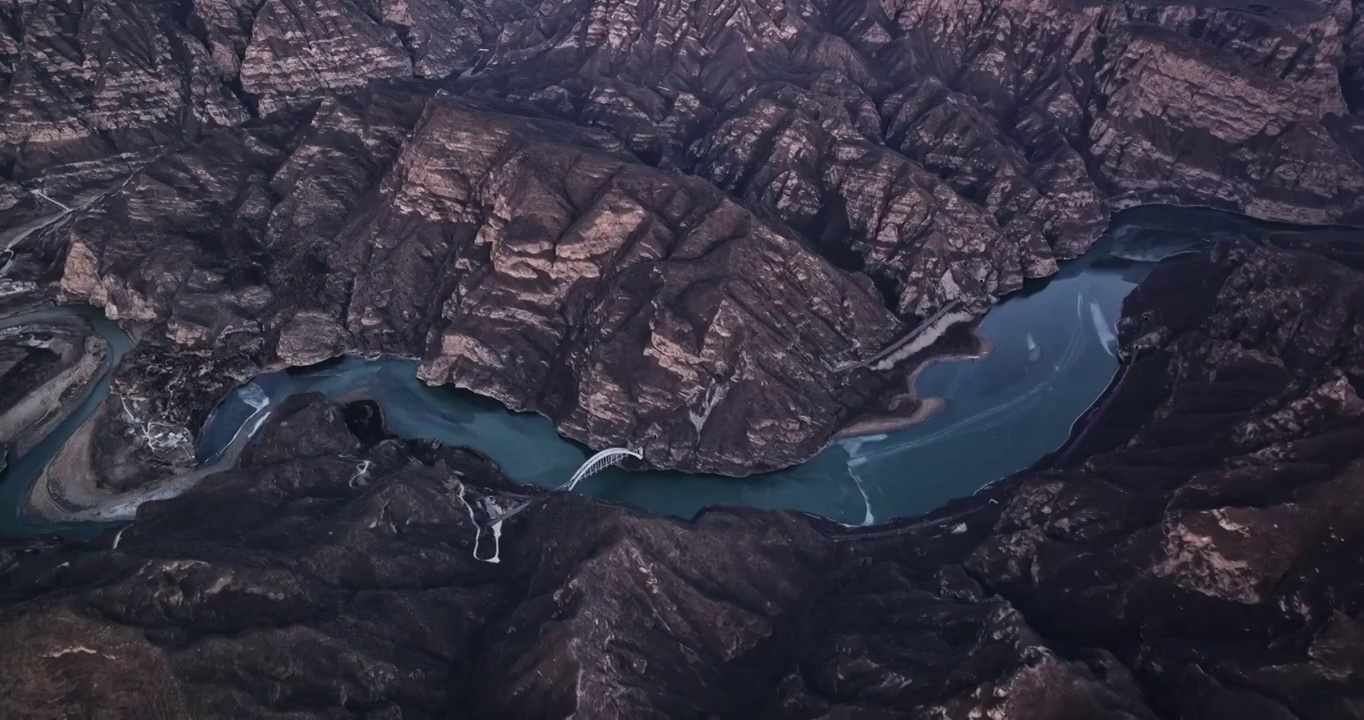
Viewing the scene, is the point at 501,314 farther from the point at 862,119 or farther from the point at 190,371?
the point at 862,119

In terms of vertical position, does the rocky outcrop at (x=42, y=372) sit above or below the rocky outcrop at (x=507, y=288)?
below

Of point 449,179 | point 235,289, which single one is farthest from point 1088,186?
point 235,289

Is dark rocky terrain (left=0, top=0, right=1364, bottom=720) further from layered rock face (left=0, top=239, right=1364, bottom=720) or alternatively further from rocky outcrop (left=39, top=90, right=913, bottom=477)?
rocky outcrop (left=39, top=90, right=913, bottom=477)

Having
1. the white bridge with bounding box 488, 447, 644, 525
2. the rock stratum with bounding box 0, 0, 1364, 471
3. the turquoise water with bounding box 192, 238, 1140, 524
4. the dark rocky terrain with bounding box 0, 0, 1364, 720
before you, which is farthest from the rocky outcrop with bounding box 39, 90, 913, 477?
the turquoise water with bounding box 192, 238, 1140, 524

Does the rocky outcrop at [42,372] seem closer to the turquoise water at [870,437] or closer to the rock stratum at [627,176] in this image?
the rock stratum at [627,176]

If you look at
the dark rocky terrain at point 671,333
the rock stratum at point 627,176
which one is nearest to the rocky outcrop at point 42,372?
A: the dark rocky terrain at point 671,333

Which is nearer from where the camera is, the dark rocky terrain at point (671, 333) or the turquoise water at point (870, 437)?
the dark rocky terrain at point (671, 333)

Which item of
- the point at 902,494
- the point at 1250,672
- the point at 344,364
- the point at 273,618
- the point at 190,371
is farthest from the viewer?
the point at 344,364
